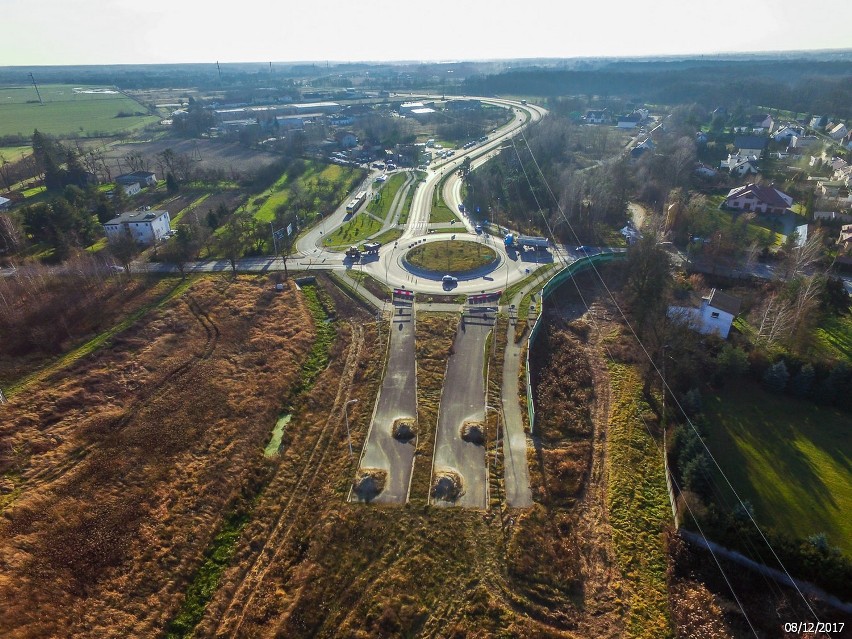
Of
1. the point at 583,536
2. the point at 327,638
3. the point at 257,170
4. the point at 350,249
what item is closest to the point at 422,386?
the point at 583,536

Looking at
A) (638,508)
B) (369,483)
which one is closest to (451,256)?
(369,483)

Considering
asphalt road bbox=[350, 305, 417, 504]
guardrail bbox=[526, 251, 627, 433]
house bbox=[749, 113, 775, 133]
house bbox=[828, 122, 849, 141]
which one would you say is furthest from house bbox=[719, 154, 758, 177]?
asphalt road bbox=[350, 305, 417, 504]

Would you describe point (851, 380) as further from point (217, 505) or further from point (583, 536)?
point (217, 505)

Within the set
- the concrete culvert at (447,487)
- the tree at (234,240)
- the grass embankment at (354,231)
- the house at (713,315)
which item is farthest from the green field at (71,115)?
the house at (713,315)

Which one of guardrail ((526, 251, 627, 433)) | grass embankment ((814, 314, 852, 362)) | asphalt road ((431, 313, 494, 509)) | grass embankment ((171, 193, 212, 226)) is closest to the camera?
asphalt road ((431, 313, 494, 509))

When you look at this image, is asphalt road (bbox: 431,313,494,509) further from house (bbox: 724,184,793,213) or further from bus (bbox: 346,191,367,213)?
house (bbox: 724,184,793,213)
